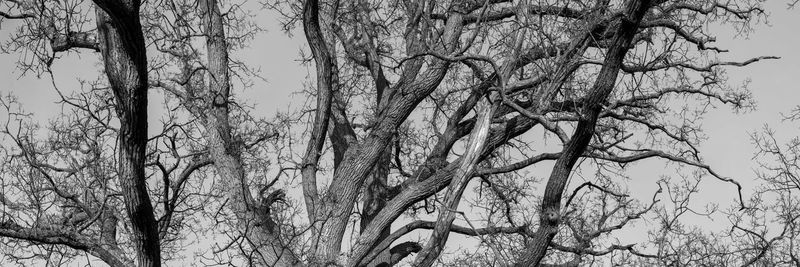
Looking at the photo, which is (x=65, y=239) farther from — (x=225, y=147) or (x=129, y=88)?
(x=129, y=88)

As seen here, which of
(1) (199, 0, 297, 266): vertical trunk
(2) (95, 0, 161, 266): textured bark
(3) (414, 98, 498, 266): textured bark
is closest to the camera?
(2) (95, 0, 161, 266): textured bark

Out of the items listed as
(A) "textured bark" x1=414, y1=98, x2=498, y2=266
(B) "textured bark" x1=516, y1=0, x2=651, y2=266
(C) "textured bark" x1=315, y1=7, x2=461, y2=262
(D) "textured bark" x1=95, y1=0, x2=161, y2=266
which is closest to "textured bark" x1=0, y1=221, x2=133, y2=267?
(D) "textured bark" x1=95, y1=0, x2=161, y2=266

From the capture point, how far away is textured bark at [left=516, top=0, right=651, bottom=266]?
23.5ft

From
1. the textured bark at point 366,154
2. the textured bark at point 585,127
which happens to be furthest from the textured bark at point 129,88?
the textured bark at point 366,154

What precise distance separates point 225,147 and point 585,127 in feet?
19.9

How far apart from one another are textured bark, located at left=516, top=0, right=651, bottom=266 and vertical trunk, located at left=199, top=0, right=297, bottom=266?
420cm

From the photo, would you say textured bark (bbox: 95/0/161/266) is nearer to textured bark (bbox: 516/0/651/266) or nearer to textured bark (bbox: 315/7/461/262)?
textured bark (bbox: 516/0/651/266)

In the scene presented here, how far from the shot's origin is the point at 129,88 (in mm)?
6363

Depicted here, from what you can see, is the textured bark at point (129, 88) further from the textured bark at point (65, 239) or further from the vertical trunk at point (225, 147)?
the vertical trunk at point (225, 147)

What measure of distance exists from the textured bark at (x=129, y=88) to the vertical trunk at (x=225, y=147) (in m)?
4.94

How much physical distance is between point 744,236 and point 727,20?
2.77 meters

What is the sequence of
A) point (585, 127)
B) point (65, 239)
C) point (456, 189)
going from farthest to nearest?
point (456, 189) < point (65, 239) < point (585, 127)

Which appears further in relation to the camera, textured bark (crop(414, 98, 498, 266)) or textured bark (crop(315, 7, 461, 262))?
textured bark (crop(315, 7, 461, 262))

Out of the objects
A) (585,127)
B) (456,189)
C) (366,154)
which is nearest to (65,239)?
(456,189)
